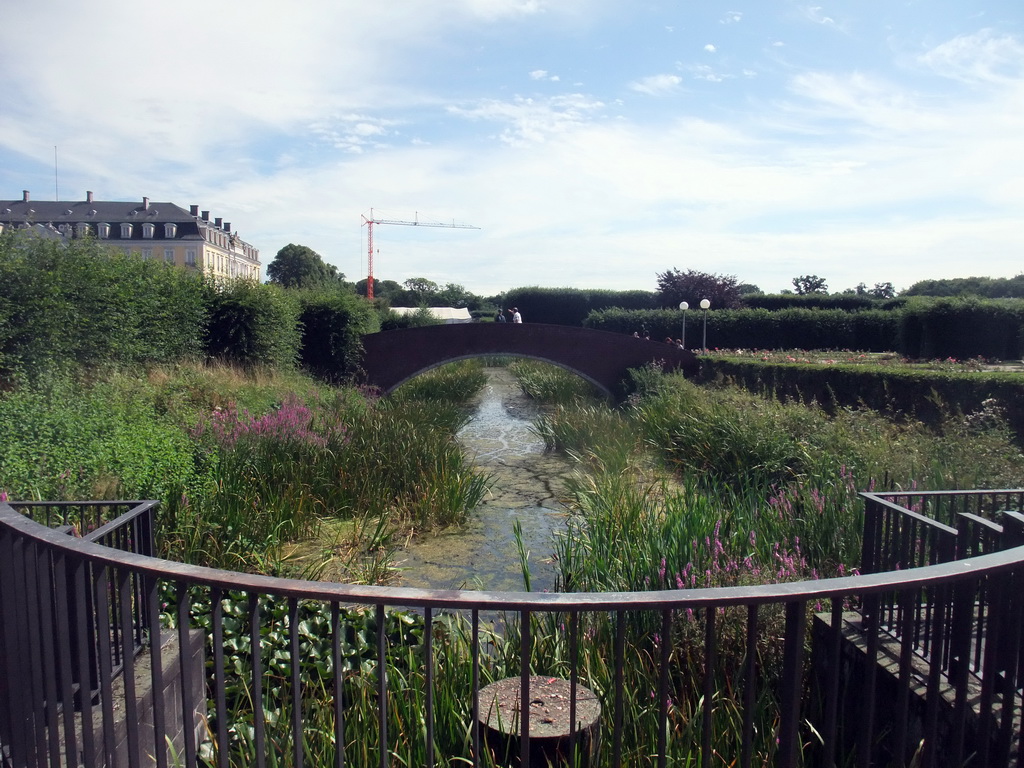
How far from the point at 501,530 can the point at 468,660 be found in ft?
17.3

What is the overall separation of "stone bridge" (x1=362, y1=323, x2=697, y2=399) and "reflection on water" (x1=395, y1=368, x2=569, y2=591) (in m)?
3.64

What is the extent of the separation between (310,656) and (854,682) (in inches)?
120

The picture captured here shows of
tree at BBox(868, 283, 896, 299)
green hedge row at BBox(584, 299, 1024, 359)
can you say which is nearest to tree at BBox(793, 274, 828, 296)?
tree at BBox(868, 283, 896, 299)

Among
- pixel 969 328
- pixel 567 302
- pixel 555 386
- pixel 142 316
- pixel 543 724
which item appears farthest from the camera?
pixel 567 302

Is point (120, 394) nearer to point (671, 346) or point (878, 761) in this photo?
point (878, 761)

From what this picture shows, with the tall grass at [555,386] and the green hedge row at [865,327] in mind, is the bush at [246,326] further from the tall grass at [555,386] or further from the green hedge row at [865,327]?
the green hedge row at [865,327]

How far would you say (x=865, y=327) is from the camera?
29.9 metres

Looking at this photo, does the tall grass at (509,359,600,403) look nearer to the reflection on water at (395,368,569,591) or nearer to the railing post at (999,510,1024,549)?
the reflection on water at (395,368,569,591)

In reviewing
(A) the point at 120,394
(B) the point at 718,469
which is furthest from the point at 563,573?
(A) the point at 120,394

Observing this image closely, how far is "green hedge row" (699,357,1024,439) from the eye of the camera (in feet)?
33.4

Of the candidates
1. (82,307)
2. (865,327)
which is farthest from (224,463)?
(865,327)

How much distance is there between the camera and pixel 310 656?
4.88 m

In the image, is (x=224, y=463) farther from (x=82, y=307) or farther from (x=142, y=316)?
(x=142, y=316)

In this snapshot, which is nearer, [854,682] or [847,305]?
[854,682]
